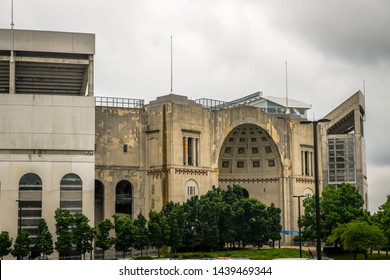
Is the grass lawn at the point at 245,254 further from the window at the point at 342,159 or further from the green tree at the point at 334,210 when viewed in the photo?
the window at the point at 342,159

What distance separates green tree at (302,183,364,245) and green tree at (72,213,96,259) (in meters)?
26.7

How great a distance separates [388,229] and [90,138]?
3115 centimetres

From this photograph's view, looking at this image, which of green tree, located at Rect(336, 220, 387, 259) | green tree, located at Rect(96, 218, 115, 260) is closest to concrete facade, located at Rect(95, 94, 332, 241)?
green tree, located at Rect(96, 218, 115, 260)

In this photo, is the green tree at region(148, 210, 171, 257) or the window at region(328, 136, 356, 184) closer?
the green tree at region(148, 210, 171, 257)

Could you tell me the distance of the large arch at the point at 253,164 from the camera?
94625 millimetres

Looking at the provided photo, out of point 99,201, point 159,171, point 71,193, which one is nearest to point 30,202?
point 71,193

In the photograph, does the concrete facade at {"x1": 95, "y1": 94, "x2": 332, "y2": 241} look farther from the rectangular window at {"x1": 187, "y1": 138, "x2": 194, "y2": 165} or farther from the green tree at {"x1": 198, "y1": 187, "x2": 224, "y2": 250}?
the green tree at {"x1": 198, "y1": 187, "x2": 224, "y2": 250}

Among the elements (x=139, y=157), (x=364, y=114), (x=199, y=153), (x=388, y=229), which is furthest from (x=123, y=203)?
(x=364, y=114)

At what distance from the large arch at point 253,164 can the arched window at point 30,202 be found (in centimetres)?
3068

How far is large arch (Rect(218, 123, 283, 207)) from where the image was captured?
9462 centimetres

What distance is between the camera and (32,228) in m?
69.2

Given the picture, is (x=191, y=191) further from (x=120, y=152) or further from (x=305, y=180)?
(x=305, y=180)

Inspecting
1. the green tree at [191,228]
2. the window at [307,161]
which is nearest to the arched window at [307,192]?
the window at [307,161]

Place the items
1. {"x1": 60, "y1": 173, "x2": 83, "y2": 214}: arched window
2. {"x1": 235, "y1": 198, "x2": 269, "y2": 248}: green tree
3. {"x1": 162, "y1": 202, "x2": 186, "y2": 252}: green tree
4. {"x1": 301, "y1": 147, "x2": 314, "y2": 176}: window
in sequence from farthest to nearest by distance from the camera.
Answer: {"x1": 301, "y1": 147, "x2": 314, "y2": 176}: window
{"x1": 235, "y1": 198, "x2": 269, "y2": 248}: green tree
{"x1": 162, "y1": 202, "x2": 186, "y2": 252}: green tree
{"x1": 60, "y1": 173, "x2": 83, "y2": 214}: arched window
